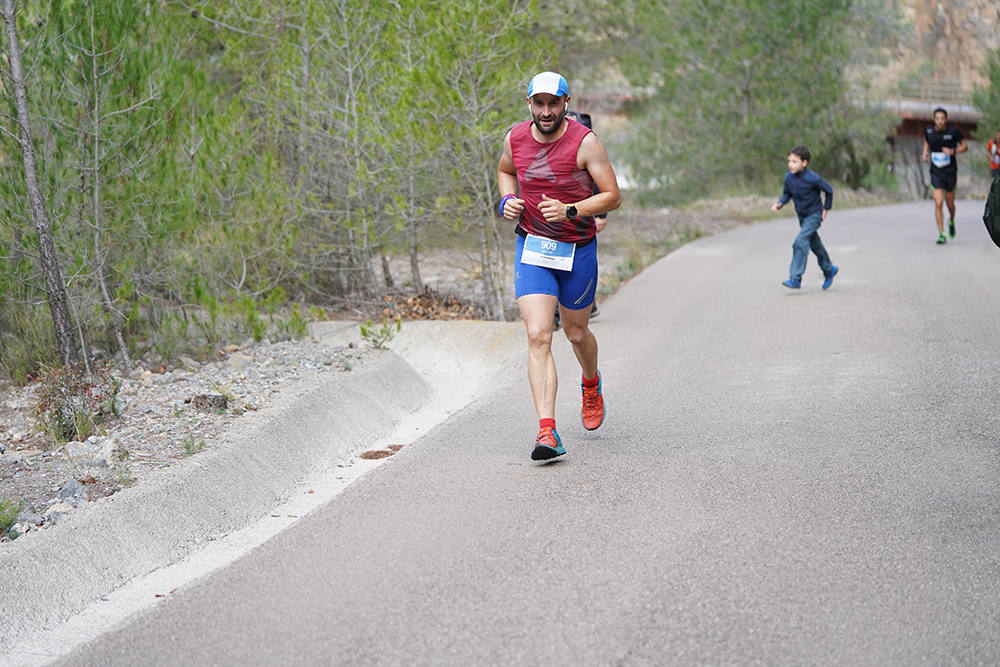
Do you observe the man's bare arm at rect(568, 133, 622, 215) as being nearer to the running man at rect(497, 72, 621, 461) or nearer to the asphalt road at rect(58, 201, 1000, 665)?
the running man at rect(497, 72, 621, 461)

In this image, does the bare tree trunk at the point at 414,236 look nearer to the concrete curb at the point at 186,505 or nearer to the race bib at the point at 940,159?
the concrete curb at the point at 186,505

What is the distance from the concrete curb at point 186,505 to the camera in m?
5.31

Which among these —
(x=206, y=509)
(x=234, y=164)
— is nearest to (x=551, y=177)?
(x=206, y=509)

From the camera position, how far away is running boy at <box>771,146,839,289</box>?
567 inches

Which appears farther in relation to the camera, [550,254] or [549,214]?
[550,254]

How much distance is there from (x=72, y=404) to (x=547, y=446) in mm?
3419

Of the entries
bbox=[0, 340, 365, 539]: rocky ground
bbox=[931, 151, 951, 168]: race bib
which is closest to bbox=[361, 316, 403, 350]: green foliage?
bbox=[0, 340, 365, 539]: rocky ground

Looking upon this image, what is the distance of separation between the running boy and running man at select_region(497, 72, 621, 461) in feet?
24.9

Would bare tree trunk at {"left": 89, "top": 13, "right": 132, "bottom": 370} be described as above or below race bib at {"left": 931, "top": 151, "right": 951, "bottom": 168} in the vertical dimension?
above

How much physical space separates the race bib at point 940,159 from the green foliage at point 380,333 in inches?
382

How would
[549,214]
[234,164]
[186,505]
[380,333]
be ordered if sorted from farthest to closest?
[234,164], [380,333], [549,214], [186,505]

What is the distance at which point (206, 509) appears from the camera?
6586 millimetres

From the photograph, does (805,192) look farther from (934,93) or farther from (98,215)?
(934,93)

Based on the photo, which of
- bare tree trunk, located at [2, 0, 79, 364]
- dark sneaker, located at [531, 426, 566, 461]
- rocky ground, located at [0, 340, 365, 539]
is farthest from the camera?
bare tree trunk, located at [2, 0, 79, 364]
